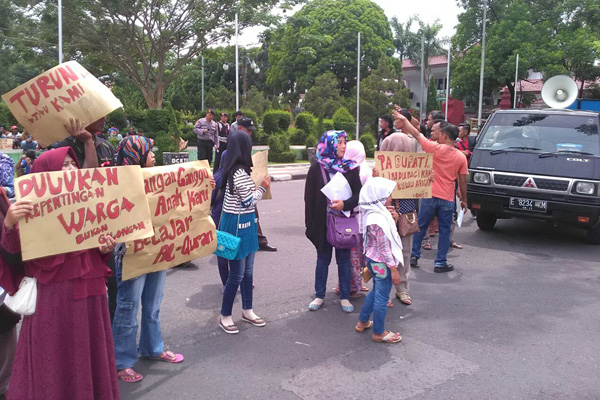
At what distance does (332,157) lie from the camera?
16.4 ft

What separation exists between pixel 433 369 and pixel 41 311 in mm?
2790

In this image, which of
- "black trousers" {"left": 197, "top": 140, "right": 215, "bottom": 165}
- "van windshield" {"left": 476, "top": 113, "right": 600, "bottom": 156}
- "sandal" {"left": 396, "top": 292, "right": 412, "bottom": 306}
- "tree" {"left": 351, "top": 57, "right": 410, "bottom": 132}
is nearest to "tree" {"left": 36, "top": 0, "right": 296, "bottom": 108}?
"tree" {"left": 351, "top": 57, "right": 410, "bottom": 132}

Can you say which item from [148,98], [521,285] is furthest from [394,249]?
[148,98]

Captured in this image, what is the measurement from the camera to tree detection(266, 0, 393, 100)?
152 ft

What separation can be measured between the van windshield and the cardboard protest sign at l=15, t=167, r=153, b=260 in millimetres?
6826

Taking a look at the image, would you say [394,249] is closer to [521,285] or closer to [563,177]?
[521,285]

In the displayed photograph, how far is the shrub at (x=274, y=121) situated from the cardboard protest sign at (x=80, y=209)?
23.4 m

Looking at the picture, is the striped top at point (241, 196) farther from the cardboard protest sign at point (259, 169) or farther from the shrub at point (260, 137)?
the shrub at point (260, 137)

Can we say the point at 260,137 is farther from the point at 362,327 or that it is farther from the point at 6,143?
the point at 362,327

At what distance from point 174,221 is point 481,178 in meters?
5.88

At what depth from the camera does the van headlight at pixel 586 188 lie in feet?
24.8

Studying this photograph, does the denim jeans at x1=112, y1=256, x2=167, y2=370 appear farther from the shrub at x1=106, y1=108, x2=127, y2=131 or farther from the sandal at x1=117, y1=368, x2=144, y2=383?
the shrub at x1=106, y1=108, x2=127, y2=131

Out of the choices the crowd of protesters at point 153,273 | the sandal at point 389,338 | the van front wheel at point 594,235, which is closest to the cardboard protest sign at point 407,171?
the crowd of protesters at point 153,273

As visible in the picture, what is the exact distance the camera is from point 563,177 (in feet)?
25.5
